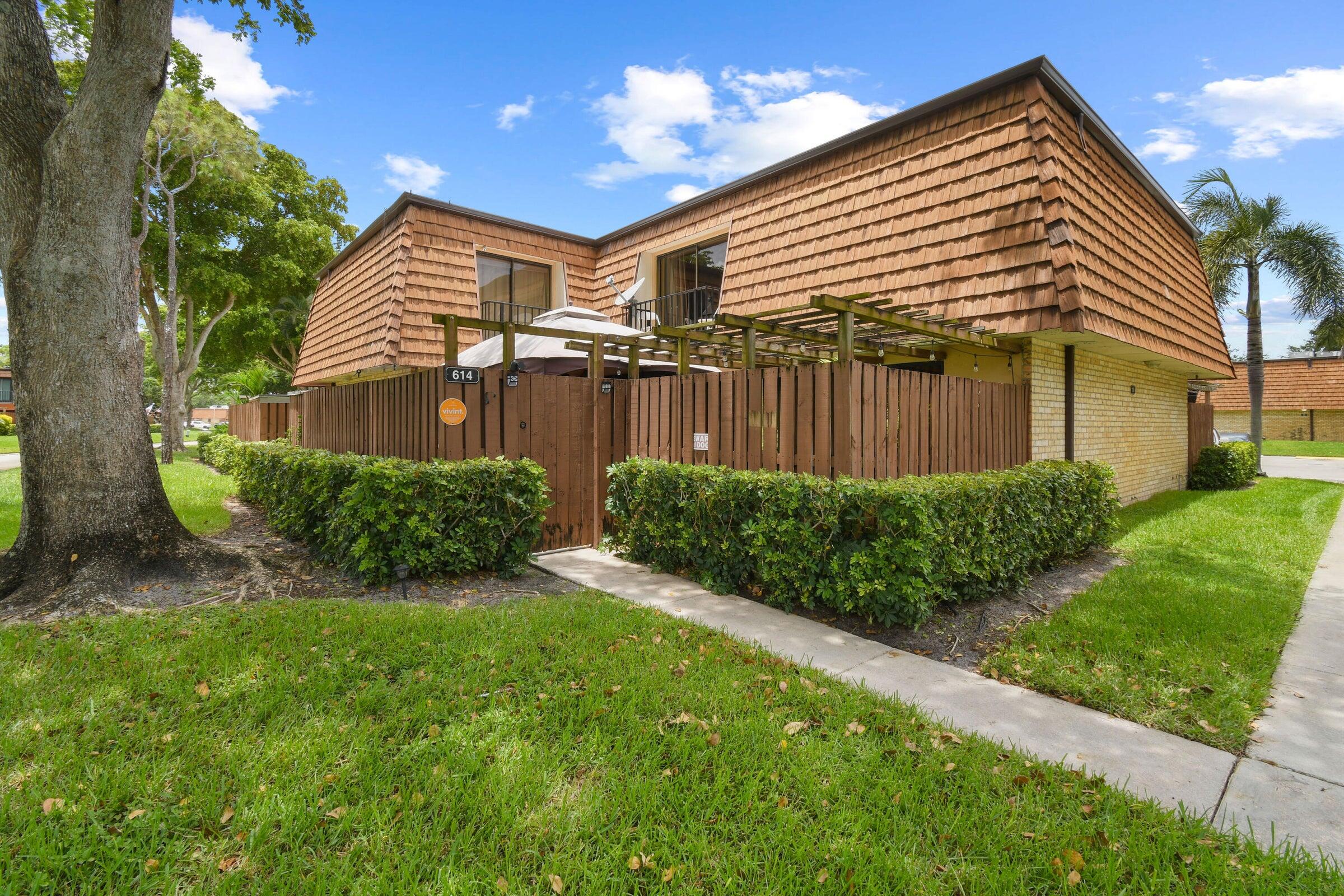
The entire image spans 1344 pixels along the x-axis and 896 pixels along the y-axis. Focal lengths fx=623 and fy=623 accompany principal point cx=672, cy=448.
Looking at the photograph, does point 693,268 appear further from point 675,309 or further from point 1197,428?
point 1197,428

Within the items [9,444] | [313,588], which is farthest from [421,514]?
[9,444]

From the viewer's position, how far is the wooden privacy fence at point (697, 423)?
17.5 ft

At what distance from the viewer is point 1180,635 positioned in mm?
4332

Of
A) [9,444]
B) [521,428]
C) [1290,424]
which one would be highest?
[1290,424]

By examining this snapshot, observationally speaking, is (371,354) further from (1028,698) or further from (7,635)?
(1028,698)

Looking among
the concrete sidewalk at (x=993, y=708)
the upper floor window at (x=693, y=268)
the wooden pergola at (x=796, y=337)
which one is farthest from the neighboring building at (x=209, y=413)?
the concrete sidewalk at (x=993, y=708)

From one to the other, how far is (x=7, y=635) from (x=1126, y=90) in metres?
13.7

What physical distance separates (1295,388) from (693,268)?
37108mm

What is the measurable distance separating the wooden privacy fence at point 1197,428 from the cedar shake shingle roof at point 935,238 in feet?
6.30

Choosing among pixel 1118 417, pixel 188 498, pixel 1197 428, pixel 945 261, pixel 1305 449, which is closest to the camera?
pixel 945 261

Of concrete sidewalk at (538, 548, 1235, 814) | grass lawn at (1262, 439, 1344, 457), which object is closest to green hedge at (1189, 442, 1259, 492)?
concrete sidewalk at (538, 548, 1235, 814)

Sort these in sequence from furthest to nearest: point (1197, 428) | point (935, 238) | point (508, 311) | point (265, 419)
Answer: point (265, 419), point (1197, 428), point (508, 311), point (935, 238)

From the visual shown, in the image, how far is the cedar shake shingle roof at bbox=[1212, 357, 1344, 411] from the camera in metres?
30.8

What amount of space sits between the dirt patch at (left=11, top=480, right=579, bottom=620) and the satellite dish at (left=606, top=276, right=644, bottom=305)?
23.9 feet
